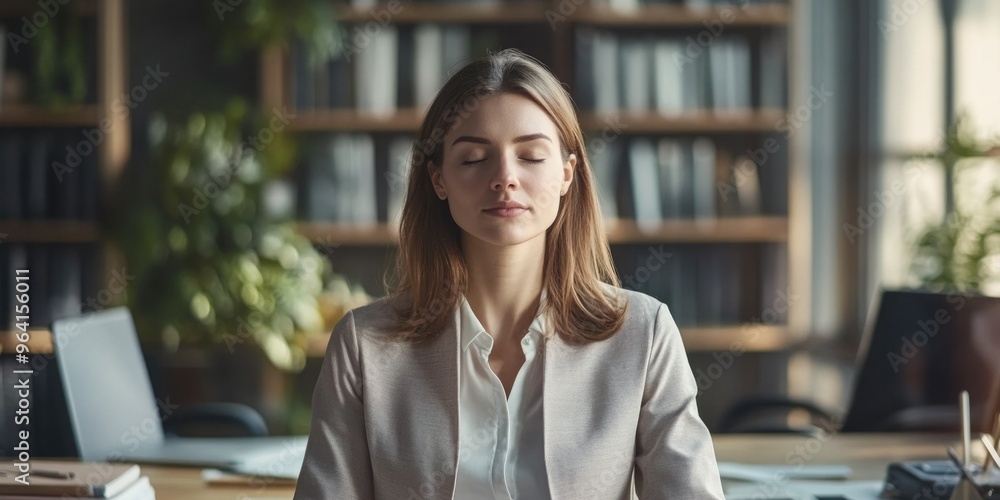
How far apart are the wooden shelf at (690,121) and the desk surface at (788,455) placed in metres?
1.83

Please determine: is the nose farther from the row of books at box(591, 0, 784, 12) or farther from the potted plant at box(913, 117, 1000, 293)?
the row of books at box(591, 0, 784, 12)

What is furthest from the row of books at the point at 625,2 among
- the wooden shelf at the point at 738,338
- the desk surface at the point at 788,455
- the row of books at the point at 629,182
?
the desk surface at the point at 788,455

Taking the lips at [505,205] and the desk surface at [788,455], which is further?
the desk surface at [788,455]

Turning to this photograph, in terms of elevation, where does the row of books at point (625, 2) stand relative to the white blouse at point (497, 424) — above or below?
above

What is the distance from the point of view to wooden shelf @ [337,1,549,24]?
3.94 m

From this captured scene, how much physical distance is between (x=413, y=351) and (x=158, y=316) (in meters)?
2.66

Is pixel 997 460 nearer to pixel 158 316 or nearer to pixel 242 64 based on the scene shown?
pixel 158 316

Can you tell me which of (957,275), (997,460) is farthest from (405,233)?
Result: (957,275)

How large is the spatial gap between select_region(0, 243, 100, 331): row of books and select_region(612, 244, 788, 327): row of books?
2.12 metres

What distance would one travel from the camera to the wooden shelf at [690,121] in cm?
392

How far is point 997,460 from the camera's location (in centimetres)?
164

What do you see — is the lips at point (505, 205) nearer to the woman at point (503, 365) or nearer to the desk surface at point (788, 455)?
the woman at point (503, 365)

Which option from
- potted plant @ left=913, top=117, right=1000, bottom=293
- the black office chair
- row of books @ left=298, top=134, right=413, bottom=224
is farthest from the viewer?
row of books @ left=298, top=134, right=413, bottom=224

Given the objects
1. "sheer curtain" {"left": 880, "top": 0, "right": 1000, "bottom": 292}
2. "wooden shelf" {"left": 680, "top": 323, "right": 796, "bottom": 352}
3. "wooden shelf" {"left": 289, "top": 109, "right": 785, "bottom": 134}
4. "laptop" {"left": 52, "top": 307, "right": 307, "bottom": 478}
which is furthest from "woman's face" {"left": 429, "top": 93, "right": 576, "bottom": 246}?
"wooden shelf" {"left": 680, "top": 323, "right": 796, "bottom": 352}
